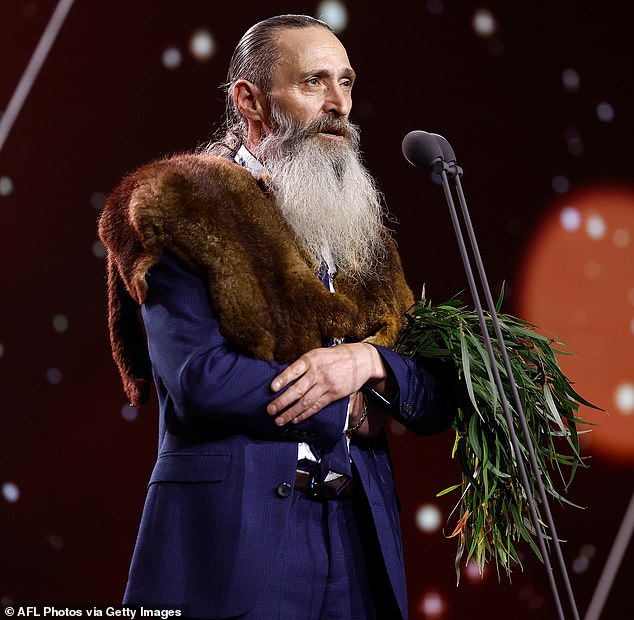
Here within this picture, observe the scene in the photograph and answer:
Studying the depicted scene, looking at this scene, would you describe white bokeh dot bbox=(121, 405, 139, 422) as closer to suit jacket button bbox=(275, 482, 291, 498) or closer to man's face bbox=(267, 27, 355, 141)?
man's face bbox=(267, 27, 355, 141)

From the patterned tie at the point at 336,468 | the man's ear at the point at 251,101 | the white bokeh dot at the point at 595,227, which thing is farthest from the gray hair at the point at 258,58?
the white bokeh dot at the point at 595,227

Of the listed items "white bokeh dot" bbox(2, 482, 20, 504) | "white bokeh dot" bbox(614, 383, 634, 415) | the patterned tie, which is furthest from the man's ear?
"white bokeh dot" bbox(614, 383, 634, 415)

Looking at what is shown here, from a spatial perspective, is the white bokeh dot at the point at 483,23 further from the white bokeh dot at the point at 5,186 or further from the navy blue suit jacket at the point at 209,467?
the navy blue suit jacket at the point at 209,467

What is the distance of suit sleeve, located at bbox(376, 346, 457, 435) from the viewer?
1890 mm

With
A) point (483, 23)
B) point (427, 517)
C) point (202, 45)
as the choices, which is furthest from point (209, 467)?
point (483, 23)

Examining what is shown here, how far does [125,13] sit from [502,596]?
9.02ft

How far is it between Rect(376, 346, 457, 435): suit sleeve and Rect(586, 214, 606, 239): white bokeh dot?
6.12ft

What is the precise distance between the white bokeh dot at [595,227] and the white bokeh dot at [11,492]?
8.08 ft

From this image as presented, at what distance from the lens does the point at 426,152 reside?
169cm

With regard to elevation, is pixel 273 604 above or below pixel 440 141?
below

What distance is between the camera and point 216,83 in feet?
11.2

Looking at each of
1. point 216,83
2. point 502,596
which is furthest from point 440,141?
point 502,596

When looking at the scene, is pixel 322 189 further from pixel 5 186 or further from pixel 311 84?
pixel 5 186

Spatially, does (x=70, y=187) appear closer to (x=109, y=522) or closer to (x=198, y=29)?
(x=198, y=29)
